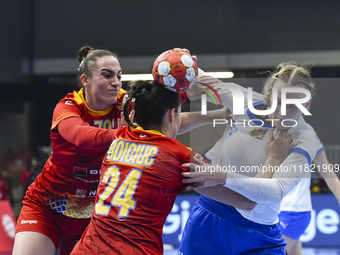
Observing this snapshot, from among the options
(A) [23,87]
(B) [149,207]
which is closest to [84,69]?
(B) [149,207]

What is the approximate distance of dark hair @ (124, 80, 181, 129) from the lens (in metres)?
1.89

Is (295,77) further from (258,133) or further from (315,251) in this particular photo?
(315,251)

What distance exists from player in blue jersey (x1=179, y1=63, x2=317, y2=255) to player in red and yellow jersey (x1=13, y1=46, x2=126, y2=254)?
80 centimetres

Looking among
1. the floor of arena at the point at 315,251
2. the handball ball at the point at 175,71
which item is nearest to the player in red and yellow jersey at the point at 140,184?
the handball ball at the point at 175,71

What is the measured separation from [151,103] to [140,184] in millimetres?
418

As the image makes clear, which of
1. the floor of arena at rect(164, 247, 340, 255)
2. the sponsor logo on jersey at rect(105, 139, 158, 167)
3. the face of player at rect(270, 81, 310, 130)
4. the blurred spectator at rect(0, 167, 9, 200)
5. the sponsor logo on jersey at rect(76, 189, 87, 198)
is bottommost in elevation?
the floor of arena at rect(164, 247, 340, 255)

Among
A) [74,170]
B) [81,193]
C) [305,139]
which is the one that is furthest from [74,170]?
[305,139]

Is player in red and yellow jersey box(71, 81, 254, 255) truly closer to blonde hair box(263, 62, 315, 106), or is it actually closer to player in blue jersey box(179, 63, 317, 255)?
player in blue jersey box(179, 63, 317, 255)

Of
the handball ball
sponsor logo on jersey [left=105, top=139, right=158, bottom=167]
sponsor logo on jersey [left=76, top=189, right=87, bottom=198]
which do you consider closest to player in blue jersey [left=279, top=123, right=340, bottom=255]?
sponsor logo on jersey [left=76, top=189, right=87, bottom=198]

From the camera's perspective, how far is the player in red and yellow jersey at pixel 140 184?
1.70 meters

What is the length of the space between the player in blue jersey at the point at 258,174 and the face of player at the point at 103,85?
85cm

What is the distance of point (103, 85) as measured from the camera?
258 cm

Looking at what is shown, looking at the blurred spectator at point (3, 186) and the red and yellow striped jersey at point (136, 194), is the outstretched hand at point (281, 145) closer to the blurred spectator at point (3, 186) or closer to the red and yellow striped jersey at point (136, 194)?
the red and yellow striped jersey at point (136, 194)

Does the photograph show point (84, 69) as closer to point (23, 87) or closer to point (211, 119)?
point (211, 119)
